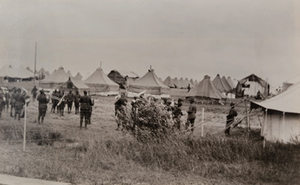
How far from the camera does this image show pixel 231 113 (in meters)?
9.51

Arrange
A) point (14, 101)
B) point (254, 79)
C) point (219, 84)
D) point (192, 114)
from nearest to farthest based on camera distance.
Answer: point (254, 79), point (219, 84), point (192, 114), point (14, 101)

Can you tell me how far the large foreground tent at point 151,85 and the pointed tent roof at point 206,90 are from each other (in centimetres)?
70

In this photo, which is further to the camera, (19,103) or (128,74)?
(19,103)

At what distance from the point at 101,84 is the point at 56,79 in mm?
1249

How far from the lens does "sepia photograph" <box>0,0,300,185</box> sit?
8938 millimetres

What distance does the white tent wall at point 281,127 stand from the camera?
8.67 m

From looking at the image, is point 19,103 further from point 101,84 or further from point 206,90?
point 206,90

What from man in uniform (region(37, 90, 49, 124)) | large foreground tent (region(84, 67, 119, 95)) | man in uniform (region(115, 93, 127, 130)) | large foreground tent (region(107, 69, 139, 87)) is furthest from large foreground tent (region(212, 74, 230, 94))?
man in uniform (region(37, 90, 49, 124))

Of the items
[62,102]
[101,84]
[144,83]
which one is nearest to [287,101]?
[144,83]

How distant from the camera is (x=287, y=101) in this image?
8.80 meters

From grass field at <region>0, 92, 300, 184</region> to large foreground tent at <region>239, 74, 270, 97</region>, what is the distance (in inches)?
Answer: 14.6

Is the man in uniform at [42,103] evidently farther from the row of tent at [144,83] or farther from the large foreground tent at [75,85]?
the large foreground tent at [75,85]

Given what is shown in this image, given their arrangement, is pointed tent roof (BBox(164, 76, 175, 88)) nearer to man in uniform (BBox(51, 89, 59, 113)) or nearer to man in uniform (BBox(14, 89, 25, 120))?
man in uniform (BBox(51, 89, 59, 113))

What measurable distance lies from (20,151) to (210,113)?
17.2 feet
